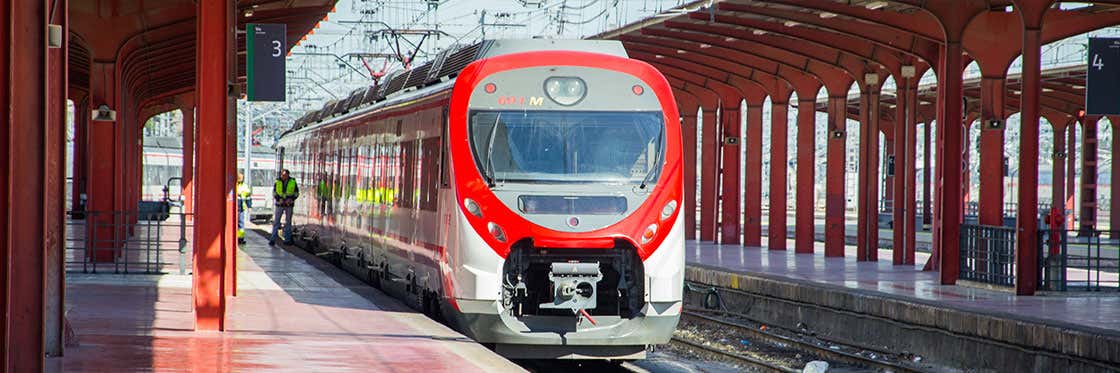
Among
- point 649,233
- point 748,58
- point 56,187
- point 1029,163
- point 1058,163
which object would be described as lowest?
point 649,233

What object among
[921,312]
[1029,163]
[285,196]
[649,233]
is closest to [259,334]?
[649,233]

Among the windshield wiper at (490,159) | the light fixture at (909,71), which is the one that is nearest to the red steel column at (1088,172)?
the light fixture at (909,71)

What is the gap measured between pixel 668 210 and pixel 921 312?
4.59 metres

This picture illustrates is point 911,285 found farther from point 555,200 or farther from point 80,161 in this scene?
point 80,161

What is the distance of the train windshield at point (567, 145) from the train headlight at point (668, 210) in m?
0.29

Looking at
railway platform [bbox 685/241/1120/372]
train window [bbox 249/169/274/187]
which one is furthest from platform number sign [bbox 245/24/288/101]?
train window [bbox 249/169/274/187]

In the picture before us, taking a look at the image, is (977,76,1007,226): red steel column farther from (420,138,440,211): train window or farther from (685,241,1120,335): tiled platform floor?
(420,138,440,211): train window

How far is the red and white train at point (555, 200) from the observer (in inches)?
539

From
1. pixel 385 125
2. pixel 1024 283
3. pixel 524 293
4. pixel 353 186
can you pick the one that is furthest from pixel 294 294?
pixel 1024 283

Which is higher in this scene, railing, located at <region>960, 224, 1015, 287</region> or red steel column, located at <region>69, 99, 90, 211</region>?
red steel column, located at <region>69, 99, 90, 211</region>

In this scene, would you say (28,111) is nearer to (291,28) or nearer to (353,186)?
(353,186)

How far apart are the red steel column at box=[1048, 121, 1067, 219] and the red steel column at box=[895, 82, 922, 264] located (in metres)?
15.8

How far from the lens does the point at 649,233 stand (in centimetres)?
1387

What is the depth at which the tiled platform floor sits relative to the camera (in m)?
16.8
